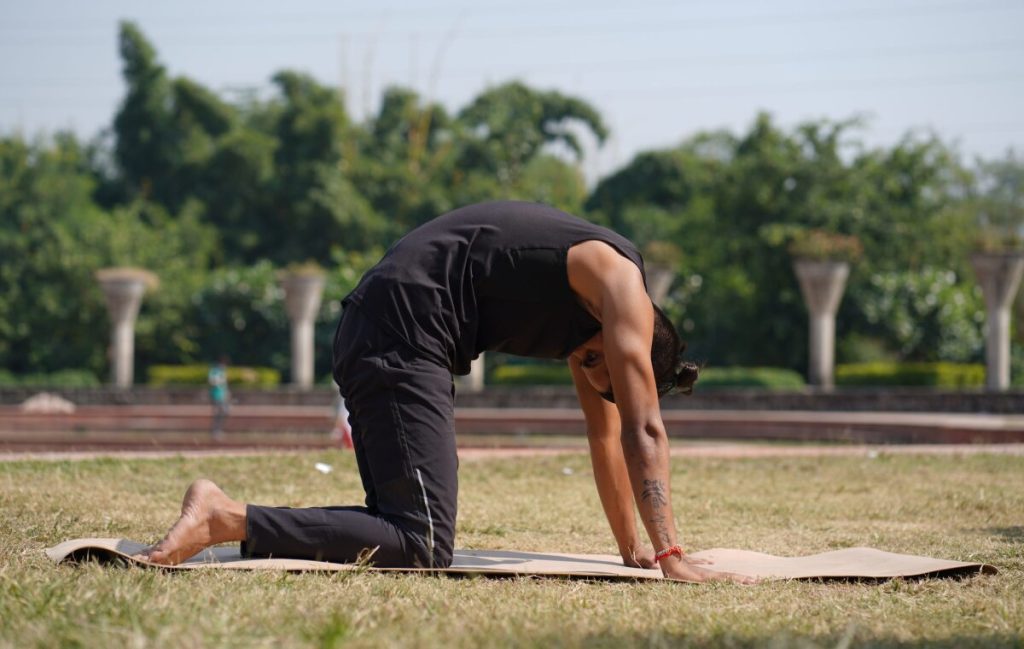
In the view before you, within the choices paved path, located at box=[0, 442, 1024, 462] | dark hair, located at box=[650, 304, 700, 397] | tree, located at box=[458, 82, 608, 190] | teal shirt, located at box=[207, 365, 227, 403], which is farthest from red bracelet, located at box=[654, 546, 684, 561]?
tree, located at box=[458, 82, 608, 190]

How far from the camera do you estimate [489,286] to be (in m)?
4.49

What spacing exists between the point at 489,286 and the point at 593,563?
114 centimetres

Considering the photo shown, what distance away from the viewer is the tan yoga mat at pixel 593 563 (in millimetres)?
4348

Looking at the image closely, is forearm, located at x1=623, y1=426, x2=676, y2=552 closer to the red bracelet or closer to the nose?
the red bracelet

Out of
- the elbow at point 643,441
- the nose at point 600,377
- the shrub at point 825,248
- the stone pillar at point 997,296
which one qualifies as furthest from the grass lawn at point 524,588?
the shrub at point 825,248

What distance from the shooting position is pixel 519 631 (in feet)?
10.9

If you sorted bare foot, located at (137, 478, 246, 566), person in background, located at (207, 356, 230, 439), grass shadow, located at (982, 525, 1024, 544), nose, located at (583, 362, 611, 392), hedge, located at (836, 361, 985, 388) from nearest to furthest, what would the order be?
bare foot, located at (137, 478, 246, 566)
nose, located at (583, 362, 611, 392)
grass shadow, located at (982, 525, 1024, 544)
person in background, located at (207, 356, 230, 439)
hedge, located at (836, 361, 985, 388)

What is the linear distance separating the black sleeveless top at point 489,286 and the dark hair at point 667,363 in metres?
0.24

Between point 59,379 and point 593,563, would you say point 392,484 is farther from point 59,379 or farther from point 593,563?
point 59,379

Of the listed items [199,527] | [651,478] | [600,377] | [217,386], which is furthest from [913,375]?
[199,527]

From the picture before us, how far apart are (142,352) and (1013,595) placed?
3216 cm

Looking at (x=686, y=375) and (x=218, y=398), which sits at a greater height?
(x=686, y=375)

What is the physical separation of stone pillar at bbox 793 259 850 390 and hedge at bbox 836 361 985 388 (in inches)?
18.9

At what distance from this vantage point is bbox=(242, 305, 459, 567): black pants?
175 inches
